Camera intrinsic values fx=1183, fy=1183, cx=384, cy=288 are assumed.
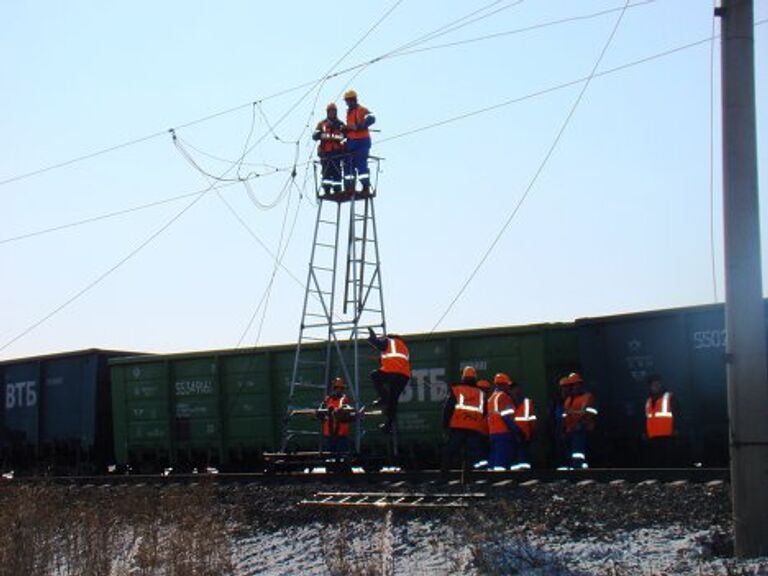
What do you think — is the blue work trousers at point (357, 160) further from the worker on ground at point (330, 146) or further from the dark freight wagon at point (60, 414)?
the dark freight wagon at point (60, 414)

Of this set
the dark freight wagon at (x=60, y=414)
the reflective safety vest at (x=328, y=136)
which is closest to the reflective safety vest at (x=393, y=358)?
the reflective safety vest at (x=328, y=136)

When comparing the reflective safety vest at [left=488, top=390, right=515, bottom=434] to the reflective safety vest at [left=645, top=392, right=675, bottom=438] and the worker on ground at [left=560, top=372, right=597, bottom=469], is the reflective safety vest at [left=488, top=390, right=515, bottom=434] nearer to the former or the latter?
the worker on ground at [left=560, top=372, right=597, bottom=469]

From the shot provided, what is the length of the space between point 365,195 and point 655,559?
10784 millimetres

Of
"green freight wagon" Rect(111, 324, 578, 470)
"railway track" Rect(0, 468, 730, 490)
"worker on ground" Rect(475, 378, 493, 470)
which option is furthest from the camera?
"green freight wagon" Rect(111, 324, 578, 470)

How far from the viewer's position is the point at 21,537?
11.6 meters

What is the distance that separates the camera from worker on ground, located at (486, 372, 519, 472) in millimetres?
16250

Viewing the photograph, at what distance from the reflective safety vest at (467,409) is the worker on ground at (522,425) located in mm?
1130

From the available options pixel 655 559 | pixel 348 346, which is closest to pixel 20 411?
pixel 348 346

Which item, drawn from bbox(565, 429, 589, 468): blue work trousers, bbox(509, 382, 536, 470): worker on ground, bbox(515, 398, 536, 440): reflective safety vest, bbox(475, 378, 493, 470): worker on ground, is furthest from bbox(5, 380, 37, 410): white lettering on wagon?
bbox(565, 429, 589, 468): blue work trousers

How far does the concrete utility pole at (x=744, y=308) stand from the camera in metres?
9.19

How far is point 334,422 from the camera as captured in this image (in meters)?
17.9

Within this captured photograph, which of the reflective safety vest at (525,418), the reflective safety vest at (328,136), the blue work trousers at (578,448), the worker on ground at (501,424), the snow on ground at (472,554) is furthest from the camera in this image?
the reflective safety vest at (328,136)

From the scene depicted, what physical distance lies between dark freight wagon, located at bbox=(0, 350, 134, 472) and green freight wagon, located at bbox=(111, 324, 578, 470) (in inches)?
33.2

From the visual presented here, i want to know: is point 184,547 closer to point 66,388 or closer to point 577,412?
point 577,412
